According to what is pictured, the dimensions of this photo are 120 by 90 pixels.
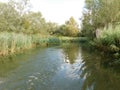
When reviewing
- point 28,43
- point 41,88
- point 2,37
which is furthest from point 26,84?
point 28,43

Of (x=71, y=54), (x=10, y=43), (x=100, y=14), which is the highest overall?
(x=100, y=14)

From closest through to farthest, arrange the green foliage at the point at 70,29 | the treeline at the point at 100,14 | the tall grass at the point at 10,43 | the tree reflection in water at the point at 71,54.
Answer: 1. the tree reflection in water at the point at 71,54
2. the tall grass at the point at 10,43
3. the treeline at the point at 100,14
4. the green foliage at the point at 70,29

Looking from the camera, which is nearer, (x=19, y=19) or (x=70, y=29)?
(x=19, y=19)

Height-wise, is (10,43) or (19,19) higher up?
(19,19)

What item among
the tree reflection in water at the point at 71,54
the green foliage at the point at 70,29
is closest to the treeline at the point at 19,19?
the tree reflection in water at the point at 71,54

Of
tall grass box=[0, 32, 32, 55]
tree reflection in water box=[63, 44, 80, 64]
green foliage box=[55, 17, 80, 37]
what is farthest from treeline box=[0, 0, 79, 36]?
green foliage box=[55, 17, 80, 37]

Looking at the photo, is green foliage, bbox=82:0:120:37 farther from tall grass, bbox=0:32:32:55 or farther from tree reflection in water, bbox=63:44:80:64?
tall grass, bbox=0:32:32:55

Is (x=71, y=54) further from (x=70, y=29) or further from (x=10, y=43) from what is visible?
(x=70, y=29)

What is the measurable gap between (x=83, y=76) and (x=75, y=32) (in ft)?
156

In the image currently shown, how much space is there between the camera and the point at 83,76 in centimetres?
889

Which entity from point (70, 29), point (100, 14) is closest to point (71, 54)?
point (100, 14)

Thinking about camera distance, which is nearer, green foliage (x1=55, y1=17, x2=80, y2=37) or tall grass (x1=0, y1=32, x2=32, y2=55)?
tall grass (x1=0, y1=32, x2=32, y2=55)

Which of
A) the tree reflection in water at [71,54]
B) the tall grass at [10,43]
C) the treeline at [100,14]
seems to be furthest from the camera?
the treeline at [100,14]

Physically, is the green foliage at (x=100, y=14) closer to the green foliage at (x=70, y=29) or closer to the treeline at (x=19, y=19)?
the treeline at (x=19, y=19)
